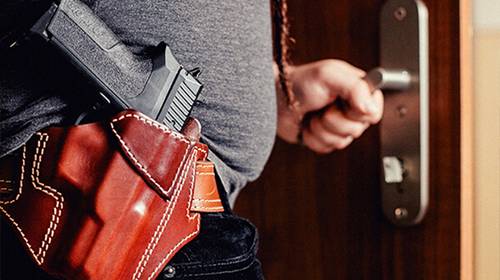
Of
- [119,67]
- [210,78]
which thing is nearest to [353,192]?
[210,78]

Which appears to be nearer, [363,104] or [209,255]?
[209,255]

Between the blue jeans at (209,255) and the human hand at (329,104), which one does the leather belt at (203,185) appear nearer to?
the blue jeans at (209,255)

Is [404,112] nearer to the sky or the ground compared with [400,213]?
nearer to the sky

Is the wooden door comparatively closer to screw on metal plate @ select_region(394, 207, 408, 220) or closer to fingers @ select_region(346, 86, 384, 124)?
screw on metal plate @ select_region(394, 207, 408, 220)

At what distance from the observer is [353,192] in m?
1.12

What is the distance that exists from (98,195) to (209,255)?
0.40 feet

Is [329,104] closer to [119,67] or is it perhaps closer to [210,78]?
[210,78]

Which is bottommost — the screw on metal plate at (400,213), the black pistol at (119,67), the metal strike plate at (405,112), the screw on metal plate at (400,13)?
the screw on metal plate at (400,213)

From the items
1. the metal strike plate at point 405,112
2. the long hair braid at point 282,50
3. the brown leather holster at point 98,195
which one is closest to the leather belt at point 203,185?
the brown leather holster at point 98,195

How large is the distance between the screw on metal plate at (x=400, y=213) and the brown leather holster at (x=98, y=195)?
21.0 inches

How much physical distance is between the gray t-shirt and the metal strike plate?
321 millimetres

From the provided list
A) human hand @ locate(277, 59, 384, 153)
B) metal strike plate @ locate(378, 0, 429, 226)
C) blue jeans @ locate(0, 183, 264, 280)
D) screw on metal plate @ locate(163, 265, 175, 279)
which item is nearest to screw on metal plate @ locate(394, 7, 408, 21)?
metal strike plate @ locate(378, 0, 429, 226)

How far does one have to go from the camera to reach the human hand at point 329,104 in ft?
3.05

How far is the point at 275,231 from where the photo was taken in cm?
121
